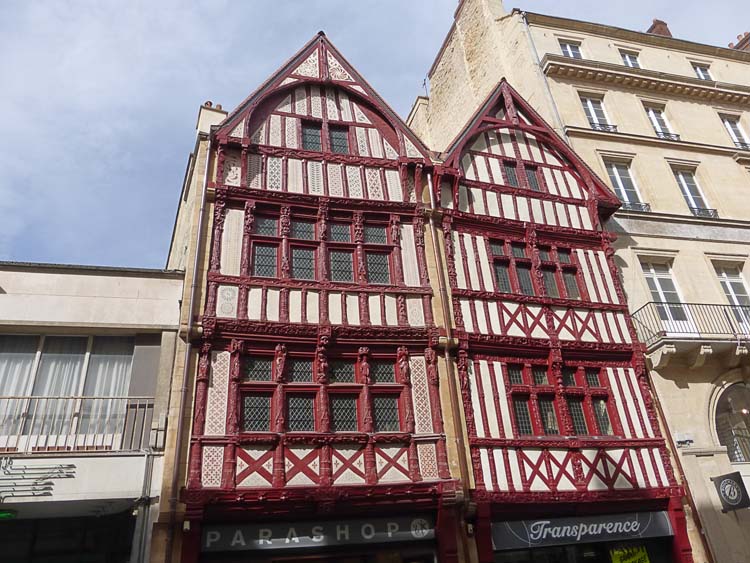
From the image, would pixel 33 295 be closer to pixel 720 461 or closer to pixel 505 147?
pixel 505 147

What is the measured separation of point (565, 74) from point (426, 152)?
6667 mm

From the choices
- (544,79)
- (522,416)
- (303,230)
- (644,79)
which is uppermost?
(644,79)

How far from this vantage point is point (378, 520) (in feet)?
29.2

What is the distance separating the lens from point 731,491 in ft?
34.5

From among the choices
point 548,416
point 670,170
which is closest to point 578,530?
point 548,416

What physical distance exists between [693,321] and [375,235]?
25.2ft

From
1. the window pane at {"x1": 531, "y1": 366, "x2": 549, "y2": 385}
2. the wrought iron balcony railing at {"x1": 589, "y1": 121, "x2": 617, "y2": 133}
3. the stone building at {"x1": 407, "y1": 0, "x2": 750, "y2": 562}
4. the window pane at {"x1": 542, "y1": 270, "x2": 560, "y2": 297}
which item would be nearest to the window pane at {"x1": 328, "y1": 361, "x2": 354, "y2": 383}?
the window pane at {"x1": 531, "y1": 366, "x2": 549, "y2": 385}

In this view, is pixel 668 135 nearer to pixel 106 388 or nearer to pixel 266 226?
pixel 266 226

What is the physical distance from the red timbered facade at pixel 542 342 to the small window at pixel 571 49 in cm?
466

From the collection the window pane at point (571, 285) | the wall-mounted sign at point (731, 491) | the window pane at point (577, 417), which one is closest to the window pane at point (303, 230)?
the window pane at point (571, 285)

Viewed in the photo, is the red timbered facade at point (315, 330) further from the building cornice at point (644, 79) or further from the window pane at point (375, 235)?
the building cornice at point (644, 79)

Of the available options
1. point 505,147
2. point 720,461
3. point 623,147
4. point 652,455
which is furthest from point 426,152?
point 720,461

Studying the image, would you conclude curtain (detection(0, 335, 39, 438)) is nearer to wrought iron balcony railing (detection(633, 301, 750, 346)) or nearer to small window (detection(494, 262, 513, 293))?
small window (detection(494, 262, 513, 293))

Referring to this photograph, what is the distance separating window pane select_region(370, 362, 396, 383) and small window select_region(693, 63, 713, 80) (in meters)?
16.2
